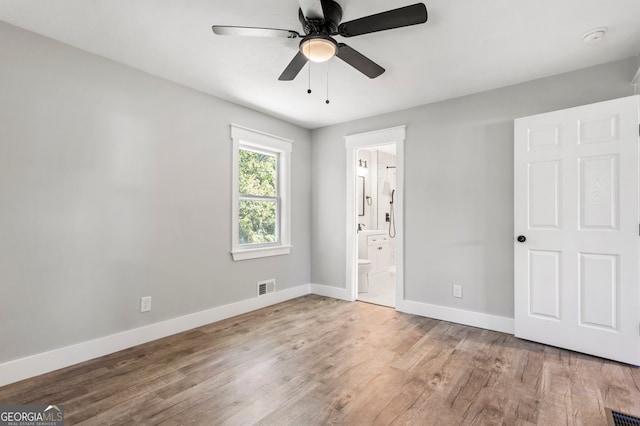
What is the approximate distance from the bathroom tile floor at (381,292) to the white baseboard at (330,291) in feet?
0.80

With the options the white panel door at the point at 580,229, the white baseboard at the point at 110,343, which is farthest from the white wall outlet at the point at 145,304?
the white panel door at the point at 580,229

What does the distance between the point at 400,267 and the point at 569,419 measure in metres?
2.09

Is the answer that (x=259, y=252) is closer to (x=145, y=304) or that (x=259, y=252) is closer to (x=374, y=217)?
(x=145, y=304)

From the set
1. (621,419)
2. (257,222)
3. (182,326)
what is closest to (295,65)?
(257,222)

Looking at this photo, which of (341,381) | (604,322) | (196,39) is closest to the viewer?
(341,381)

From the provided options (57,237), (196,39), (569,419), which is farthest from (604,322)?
(57,237)

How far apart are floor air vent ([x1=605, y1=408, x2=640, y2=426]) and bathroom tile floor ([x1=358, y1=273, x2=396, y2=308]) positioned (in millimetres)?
2313

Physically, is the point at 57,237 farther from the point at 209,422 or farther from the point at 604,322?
the point at 604,322

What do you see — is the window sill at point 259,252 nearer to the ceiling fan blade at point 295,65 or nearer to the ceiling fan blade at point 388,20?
the ceiling fan blade at point 295,65

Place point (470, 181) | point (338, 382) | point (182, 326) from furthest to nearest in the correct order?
point (470, 181) → point (182, 326) → point (338, 382)

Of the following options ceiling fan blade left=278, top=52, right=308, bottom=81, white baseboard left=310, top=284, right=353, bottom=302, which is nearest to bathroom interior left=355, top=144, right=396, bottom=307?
white baseboard left=310, top=284, right=353, bottom=302

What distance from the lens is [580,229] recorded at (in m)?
2.61

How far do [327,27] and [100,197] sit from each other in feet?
7.38

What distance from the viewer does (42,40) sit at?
2.26 meters
